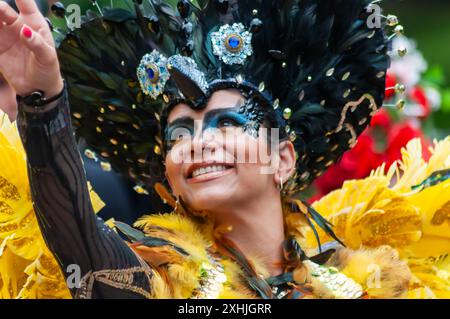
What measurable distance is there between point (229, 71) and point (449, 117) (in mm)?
3801

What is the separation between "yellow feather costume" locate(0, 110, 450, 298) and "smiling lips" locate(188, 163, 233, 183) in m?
0.18

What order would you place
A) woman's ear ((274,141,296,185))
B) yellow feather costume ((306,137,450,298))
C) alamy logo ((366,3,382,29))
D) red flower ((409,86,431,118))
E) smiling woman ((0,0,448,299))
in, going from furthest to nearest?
red flower ((409,86,431,118)) → yellow feather costume ((306,137,450,298)) → alamy logo ((366,3,382,29)) → woman's ear ((274,141,296,185)) → smiling woman ((0,0,448,299))

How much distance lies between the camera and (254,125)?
326cm

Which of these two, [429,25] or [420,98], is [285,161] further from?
[429,25]

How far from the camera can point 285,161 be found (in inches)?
136

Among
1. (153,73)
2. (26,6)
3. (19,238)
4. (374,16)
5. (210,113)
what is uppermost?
(26,6)

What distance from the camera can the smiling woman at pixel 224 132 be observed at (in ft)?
10.1

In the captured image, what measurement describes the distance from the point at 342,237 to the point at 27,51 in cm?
165

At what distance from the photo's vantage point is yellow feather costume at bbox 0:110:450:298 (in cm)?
310

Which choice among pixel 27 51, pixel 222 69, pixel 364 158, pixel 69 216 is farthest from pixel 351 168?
pixel 27 51

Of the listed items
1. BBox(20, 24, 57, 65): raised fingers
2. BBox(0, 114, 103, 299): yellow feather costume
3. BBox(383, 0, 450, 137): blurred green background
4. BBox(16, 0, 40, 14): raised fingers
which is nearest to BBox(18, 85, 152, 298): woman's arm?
BBox(20, 24, 57, 65): raised fingers

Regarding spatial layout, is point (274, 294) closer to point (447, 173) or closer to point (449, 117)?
point (447, 173)

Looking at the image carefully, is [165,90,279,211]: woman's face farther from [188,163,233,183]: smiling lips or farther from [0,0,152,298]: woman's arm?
[0,0,152,298]: woman's arm

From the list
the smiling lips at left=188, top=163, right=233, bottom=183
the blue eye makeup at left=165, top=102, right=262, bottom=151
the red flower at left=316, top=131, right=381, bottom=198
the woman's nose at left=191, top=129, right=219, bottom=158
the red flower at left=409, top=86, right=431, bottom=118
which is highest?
the blue eye makeup at left=165, top=102, right=262, bottom=151
